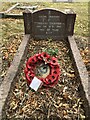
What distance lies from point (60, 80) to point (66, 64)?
0.56 metres

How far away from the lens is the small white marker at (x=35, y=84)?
2.92 metres

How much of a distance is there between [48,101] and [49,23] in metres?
2.30

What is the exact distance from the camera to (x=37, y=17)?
15.0ft

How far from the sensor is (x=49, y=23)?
4656mm

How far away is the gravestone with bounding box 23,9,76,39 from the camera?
14.9ft

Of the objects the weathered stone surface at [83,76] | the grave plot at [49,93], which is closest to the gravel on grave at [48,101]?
the grave plot at [49,93]

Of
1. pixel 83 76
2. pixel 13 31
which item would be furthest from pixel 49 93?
pixel 13 31

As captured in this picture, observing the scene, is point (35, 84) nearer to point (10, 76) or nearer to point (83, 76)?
point (10, 76)

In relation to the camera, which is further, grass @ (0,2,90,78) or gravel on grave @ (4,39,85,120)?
grass @ (0,2,90,78)

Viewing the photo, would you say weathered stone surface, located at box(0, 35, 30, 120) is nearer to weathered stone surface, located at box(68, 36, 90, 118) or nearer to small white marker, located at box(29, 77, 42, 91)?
small white marker, located at box(29, 77, 42, 91)

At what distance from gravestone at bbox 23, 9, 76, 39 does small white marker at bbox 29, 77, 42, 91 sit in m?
2.01

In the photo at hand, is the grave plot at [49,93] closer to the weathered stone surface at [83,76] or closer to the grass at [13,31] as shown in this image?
the weathered stone surface at [83,76]

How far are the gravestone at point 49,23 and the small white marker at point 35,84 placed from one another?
2.01 m

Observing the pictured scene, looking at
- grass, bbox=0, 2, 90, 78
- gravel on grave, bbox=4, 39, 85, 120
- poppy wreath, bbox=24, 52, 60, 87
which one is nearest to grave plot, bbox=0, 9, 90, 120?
gravel on grave, bbox=4, 39, 85, 120
